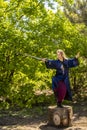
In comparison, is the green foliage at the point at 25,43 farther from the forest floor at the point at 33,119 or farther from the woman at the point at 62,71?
the woman at the point at 62,71

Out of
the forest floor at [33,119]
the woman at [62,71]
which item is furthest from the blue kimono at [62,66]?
the forest floor at [33,119]

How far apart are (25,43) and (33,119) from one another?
2275 millimetres

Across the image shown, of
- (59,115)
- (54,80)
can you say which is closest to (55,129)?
(59,115)

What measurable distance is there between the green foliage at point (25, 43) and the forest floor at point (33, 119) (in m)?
0.53

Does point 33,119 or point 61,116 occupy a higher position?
point 61,116

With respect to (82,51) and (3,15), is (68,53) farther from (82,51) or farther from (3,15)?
(3,15)

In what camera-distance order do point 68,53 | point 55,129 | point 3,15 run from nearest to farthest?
point 55,129 < point 3,15 < point 68,53

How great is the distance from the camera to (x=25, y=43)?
1093cm

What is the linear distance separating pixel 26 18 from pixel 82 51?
3.15 m

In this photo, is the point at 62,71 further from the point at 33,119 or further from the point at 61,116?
the point at 33,119

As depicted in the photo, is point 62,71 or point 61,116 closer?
point 62,71

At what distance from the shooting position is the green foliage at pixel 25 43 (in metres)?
10.9

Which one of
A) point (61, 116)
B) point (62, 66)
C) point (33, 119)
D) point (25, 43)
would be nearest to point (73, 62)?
point (62, 66)

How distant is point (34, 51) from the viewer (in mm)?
11172
